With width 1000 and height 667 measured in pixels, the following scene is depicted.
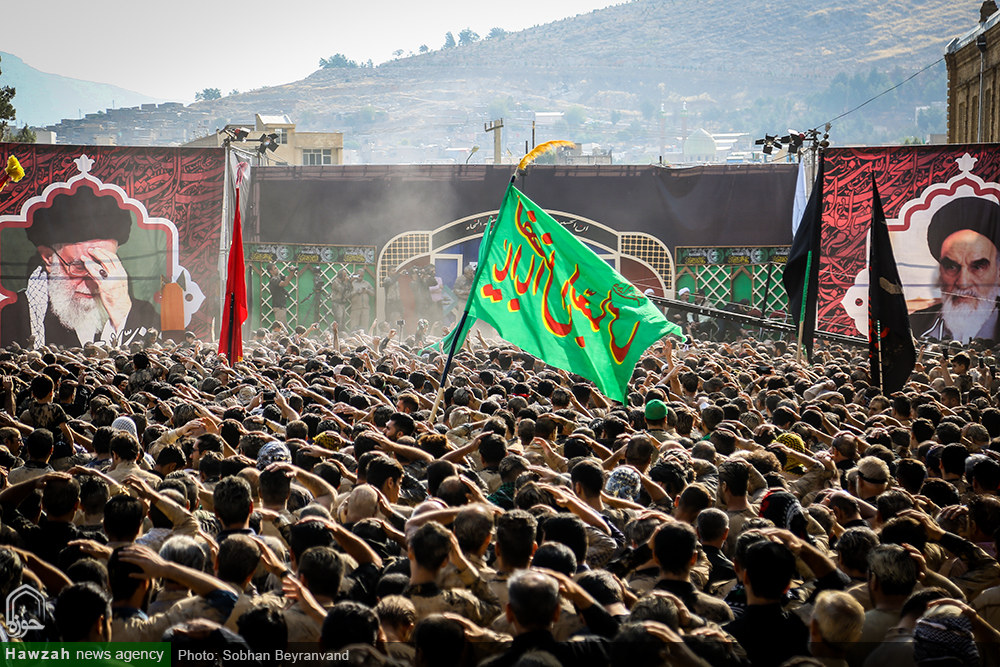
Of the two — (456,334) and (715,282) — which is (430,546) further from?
(715,282)

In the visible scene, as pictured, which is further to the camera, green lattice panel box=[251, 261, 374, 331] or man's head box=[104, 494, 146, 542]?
green lattice panel box=[251, 261, 374, 331]

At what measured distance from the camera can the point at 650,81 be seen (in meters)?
170

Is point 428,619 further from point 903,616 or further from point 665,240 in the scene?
point 665,240

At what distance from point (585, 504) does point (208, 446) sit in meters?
2.55

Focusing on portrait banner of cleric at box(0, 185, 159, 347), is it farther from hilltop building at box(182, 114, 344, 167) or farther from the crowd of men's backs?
hilltop building at box(182, 114, 344, 167)

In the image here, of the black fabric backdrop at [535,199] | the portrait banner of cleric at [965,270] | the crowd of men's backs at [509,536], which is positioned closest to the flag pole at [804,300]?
the crowd of men's backs at [509,536]

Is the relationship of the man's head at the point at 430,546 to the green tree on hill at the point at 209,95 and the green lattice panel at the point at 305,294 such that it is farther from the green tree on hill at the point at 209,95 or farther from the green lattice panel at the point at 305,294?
the green tree on hill at the point at 209,95

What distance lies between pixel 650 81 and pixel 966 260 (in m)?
155

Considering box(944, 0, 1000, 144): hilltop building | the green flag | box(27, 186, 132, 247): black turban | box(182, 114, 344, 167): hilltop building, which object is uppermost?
box(182, 114, 344, 167): hilltop building

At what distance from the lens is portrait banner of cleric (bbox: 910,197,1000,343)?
68.3 feet

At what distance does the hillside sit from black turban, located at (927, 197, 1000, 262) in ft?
371

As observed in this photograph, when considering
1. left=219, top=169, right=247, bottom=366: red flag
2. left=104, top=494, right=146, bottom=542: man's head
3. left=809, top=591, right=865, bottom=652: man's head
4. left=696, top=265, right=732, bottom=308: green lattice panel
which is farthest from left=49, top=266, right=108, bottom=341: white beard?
left=809, top=591, right=865, bottom=652: man's head

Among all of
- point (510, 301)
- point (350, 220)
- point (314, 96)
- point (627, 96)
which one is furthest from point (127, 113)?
point (510, 301)

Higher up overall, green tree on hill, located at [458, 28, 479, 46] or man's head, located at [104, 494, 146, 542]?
green tree on hill, located at [458, 28, 479, 46]
